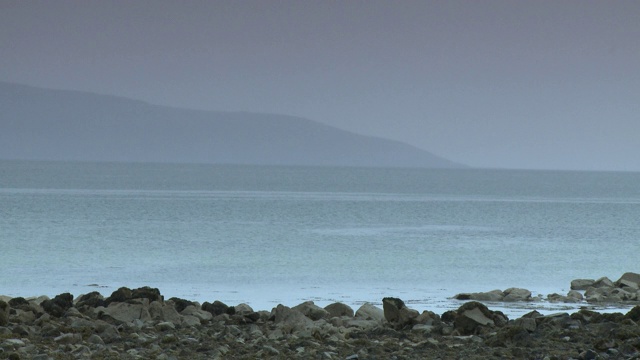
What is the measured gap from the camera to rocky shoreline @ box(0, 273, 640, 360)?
11.2 m

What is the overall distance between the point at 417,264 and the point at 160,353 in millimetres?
18652

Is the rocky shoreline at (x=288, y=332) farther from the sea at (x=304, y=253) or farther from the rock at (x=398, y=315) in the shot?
the sea at (x=304, y=253)

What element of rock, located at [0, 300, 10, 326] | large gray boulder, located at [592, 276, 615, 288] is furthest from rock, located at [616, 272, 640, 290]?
rock, located at [0, 300, 10, 326]

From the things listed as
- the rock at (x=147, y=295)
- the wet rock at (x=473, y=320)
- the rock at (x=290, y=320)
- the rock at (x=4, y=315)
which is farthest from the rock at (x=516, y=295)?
the rock at (x=4, y=315)

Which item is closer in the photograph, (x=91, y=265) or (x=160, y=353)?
(x=160, y=353)

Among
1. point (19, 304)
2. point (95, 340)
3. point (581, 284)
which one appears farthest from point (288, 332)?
point (581, 284)

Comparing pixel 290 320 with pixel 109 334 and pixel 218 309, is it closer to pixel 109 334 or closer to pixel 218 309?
pixel 218 309

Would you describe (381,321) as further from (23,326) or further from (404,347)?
(23,326)

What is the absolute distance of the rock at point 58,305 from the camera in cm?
1359

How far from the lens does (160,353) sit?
11203 mm

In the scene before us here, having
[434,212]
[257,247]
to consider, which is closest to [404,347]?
[257,247]

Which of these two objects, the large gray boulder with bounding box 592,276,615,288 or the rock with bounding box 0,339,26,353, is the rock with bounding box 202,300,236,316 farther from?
the large gray boulder with bounding box 592,276,615,288

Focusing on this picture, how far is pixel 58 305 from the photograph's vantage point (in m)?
14.0

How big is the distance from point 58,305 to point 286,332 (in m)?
3.23
